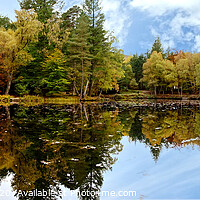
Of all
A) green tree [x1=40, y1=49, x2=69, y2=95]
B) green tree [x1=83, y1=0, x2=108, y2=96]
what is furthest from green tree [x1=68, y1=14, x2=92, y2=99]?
green tree [x1=40, y1=49, x2=69, y2=95]

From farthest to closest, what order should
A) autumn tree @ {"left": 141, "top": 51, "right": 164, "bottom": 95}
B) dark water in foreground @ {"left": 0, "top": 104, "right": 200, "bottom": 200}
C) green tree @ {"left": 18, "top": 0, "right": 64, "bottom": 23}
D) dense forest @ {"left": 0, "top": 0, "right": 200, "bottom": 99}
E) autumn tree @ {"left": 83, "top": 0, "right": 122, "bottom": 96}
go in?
autumn tree @ {"left": 141, "top": 51, "right": 164, "bottom": 95} < green tree @ {"left": 18, "top": 0, "right": 64, "bottom": 23} < autumn tree @ {"left": 83, "top": 0, "right": 122, "bottom": 96} < dense forest @ {"left": 0, "top": 0, "right": 200, "bottom": 99} < dark water in foreground @ {"left": 0, "top": 104, "right": 200, "bottom": 200}

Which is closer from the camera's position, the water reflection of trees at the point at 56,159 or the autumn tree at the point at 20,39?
the water reflection of trees at the point at 56,159

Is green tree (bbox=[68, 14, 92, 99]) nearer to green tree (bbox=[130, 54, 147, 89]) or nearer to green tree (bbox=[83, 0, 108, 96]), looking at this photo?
green tree (bbox=[83, 0, 108, 96])

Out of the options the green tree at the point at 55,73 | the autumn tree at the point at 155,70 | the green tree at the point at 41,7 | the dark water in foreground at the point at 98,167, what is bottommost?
the dark water in foreground at the point at 98,167

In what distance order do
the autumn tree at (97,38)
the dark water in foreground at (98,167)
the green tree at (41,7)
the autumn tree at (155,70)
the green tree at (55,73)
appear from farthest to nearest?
the autumn tree at (155,70), the green tree at (41,7), the autumn tree at (97,38), the green tree at (55,73), the dark water in foreground at (98,167)

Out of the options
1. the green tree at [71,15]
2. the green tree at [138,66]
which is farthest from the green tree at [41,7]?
the green tree at [138,66]

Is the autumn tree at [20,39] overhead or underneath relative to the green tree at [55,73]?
overhead

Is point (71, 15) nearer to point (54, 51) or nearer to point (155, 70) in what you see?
point (54, 51)

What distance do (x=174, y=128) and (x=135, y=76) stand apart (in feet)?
171

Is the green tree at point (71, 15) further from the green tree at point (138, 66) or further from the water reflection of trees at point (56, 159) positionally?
the water reflection of trees at point (56, 159)

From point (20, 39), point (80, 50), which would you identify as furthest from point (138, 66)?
point (20, 39)

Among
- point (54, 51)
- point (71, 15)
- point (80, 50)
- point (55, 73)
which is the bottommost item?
point (55, 73)

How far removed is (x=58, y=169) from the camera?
3232 mm

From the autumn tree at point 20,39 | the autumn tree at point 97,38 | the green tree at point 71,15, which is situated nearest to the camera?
the autumn tree at point 20,39
